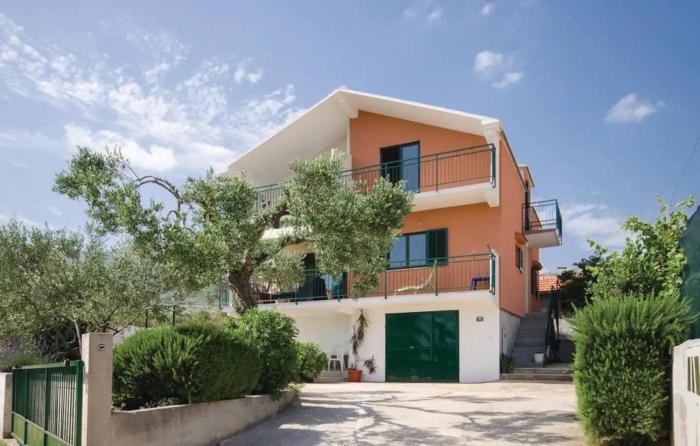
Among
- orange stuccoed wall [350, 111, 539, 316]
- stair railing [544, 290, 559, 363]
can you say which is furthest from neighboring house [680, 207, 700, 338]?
stair railing [544, 290, 559, 363]

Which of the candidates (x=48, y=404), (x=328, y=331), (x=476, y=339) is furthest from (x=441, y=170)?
(x=48, y=404)

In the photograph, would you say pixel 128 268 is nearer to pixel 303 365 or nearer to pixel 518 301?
pixel 303 365

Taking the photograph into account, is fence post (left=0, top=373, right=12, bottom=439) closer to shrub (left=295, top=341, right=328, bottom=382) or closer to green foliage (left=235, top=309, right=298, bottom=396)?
green foliage (left=235, top=309, right=298, bottom=396)

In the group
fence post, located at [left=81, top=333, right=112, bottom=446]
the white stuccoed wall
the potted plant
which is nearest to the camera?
the white stuccoed wall

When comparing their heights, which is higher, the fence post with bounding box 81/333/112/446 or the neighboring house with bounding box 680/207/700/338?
the neighboring house with bounding box 680/207/700/338

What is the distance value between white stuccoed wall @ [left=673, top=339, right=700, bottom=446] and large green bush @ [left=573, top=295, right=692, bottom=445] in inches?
14.8

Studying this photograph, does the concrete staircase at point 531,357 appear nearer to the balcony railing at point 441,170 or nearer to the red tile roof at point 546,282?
the balcony railing at point 441,170

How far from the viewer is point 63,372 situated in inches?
323

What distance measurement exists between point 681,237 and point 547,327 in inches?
463

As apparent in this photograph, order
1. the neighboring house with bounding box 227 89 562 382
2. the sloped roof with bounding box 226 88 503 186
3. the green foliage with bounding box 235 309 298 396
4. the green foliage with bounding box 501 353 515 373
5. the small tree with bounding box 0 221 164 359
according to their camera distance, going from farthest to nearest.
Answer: the sloped roof with bounding box 226 88 503 186 < the neighboring house with bounding box 227 89 562 382 < the green foliage with bounding box 501 353 515 373 < the small tree with bounding box 0 221 164 359 < the green foliage with bounding box 235 309 298 396

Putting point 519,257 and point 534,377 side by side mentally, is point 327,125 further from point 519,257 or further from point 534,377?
point 534,377

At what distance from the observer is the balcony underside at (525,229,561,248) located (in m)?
24.2

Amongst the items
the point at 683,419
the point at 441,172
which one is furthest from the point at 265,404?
the point at 441,172

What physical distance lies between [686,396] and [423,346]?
45.7 ft
